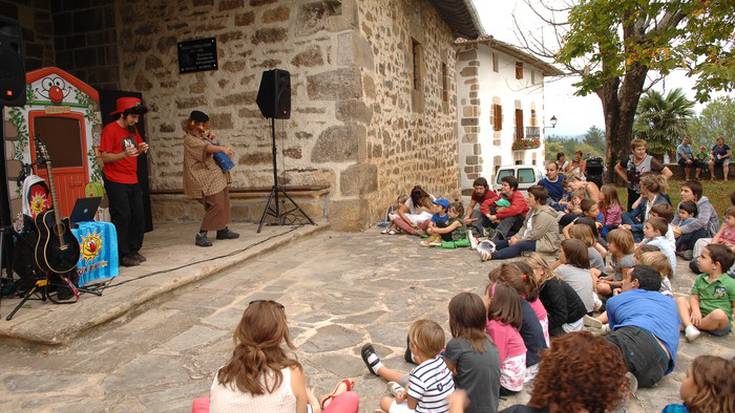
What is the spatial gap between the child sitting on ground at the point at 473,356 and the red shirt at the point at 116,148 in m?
3.77

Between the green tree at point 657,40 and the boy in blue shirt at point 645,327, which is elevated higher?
the green tree at point 657,40

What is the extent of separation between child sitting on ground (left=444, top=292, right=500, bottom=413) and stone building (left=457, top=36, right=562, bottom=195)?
1308 centimetres

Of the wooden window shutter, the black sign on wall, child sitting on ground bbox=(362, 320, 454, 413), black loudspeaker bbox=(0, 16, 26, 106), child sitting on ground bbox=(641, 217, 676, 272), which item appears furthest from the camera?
the wooden window shutter

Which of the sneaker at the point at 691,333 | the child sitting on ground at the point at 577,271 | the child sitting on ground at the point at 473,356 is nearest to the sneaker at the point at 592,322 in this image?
the child sitting on ground at the point at 577,271

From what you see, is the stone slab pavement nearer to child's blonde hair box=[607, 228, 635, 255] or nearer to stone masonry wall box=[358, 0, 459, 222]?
stone masonry wall box=[358, 0, 459, 222]

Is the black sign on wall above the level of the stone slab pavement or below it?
above

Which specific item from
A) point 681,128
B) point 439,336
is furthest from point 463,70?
point 439,336

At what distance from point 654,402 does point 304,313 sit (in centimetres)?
240

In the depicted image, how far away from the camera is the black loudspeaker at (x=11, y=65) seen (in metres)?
Result: 3.88

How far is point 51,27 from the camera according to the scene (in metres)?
8.62

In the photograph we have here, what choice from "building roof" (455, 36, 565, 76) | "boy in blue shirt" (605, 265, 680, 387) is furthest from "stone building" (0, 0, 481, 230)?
"building roof" (455, 36, 565, 76)

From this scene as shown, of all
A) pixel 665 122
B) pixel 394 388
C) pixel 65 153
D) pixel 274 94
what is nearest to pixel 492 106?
pixel 665 122

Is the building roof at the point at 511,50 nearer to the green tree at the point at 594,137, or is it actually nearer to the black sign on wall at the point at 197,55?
the black sign on wall at the point at 197,55

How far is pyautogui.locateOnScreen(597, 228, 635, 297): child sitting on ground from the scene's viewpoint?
15.0 feet
